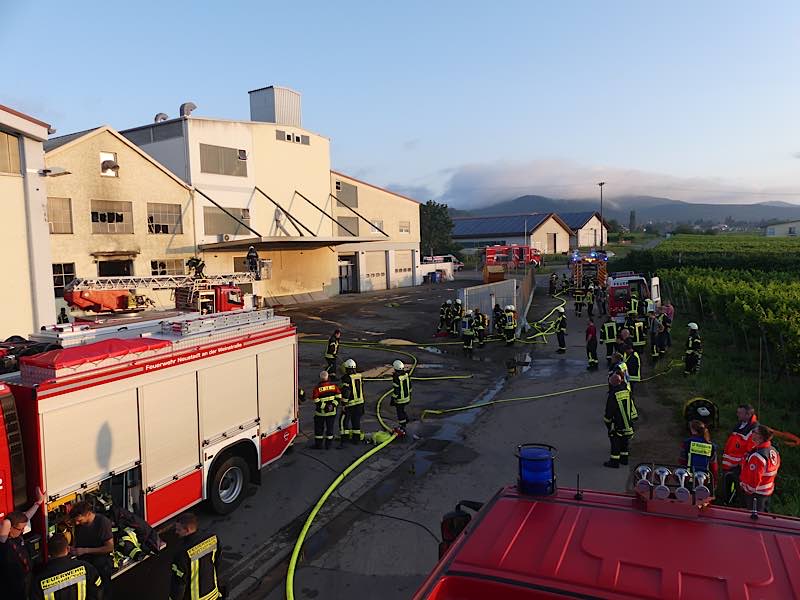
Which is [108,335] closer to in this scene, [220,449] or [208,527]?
[220,449]

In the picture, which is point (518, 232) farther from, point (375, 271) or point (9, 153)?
point (9, 153)

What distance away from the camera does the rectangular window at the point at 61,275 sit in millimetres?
25125

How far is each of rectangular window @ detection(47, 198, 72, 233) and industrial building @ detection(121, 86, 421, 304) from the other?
22.0 ft

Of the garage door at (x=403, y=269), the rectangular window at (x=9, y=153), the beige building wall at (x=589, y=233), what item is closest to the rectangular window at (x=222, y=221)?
the rectangular window at (x=9, y=153)

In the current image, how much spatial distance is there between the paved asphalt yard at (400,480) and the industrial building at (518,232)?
6691 cm

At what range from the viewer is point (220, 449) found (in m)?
7.60

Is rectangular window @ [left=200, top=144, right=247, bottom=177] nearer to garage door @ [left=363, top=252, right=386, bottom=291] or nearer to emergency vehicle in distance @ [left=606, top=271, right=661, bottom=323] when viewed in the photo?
garage door @ [left=363, top=252, right=386, bottom=291]

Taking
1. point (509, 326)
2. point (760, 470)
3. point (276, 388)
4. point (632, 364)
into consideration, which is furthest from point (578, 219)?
point (760, 470)

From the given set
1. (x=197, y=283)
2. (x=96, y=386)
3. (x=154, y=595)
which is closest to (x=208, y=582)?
(x=154, y=595)

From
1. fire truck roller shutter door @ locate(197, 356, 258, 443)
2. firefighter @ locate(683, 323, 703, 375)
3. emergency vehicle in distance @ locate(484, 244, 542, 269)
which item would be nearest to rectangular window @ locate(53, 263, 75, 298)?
fire truck roller shutter door @ locate(197, 356, 258, 443)

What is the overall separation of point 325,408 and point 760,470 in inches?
261

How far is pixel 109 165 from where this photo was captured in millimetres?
26438

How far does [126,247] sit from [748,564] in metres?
29.0

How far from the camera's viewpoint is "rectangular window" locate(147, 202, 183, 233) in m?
28.7
